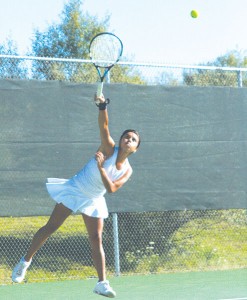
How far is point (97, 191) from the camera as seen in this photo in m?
6.71

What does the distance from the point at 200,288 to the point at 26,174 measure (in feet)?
7.05

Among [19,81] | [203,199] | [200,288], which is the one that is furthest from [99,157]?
[203,199]

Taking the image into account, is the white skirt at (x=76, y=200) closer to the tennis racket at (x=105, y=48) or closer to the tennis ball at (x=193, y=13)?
the tennis racket at (x=105, y=48)

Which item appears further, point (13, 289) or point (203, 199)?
point (203, 199)

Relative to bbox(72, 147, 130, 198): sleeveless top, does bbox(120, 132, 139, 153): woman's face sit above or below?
above

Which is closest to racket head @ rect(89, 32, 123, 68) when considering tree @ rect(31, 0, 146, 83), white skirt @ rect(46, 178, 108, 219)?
white skirt @ rect(46, 178, 108, 219)

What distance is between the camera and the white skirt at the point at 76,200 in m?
6.62

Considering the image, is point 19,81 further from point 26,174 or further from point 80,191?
point 80,191

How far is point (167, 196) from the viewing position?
9.45 metres

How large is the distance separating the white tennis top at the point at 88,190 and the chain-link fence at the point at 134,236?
2.41 m

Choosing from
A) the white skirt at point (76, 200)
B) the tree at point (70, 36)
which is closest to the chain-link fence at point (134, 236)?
the white skirt at point (76, 200)

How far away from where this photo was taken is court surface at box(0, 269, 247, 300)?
7.50 meters

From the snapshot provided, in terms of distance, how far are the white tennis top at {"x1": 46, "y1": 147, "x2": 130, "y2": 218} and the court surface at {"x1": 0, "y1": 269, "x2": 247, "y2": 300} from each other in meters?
1.12

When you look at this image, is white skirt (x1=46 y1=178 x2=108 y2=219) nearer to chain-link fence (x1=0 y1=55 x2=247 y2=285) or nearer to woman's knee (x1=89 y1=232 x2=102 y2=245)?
woman's knee (x1=89 y1=232 x2=102 y2=245)
